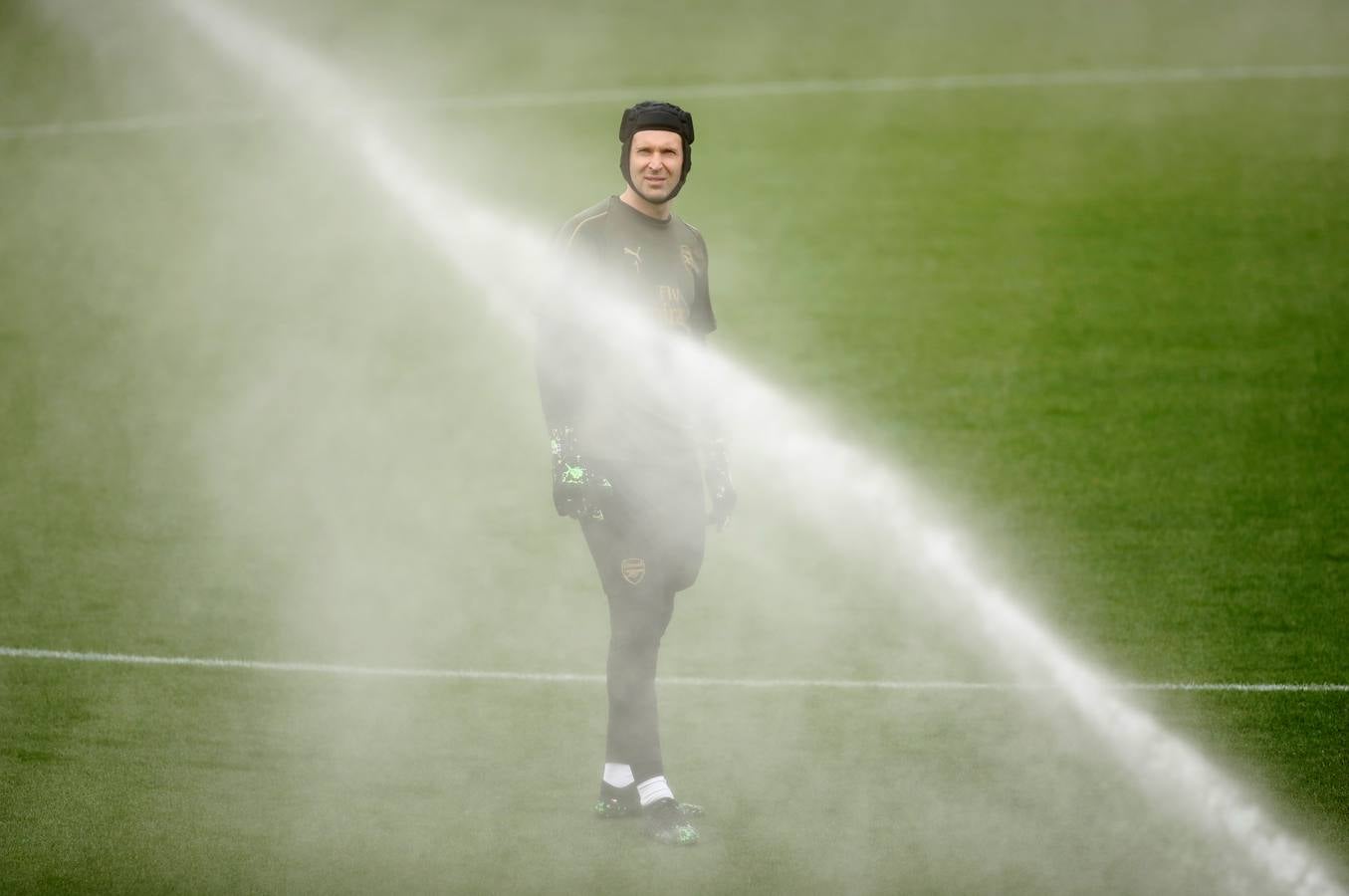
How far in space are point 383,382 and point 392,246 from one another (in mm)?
2608

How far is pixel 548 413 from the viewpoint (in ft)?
19.1

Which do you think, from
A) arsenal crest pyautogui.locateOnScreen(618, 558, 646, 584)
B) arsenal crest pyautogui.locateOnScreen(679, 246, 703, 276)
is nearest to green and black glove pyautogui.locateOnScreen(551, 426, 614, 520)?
arsenal crest pyautogui.locateOnScreen(618, 558, 646, 584)

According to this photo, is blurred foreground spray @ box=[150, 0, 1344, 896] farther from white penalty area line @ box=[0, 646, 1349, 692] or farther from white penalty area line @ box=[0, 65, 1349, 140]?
white penalty area line @ box=[0, 65, 1349, 140]

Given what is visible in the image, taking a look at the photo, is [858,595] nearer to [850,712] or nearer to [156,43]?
[850,712]

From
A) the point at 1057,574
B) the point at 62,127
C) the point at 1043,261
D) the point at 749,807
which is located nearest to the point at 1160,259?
the point at 1043,261

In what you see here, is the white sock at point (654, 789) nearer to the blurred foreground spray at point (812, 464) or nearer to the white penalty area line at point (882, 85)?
the blurred foreground spray at point (812, 464)

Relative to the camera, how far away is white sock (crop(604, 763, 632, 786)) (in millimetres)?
6070

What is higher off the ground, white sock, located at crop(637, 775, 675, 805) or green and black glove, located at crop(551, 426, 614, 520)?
green and black glove, located at crop(551, 426, 614, 520)

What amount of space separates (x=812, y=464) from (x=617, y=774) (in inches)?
205

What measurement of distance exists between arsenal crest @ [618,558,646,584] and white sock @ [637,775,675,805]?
2.29 ft

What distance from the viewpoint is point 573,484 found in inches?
226

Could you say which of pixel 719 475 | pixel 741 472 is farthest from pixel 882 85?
pixel 719 475

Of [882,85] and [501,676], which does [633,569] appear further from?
[882,85]

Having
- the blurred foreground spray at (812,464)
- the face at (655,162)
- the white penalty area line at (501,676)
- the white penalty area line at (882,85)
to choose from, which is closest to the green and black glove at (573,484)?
the blurred foreground spray at (812,464)
